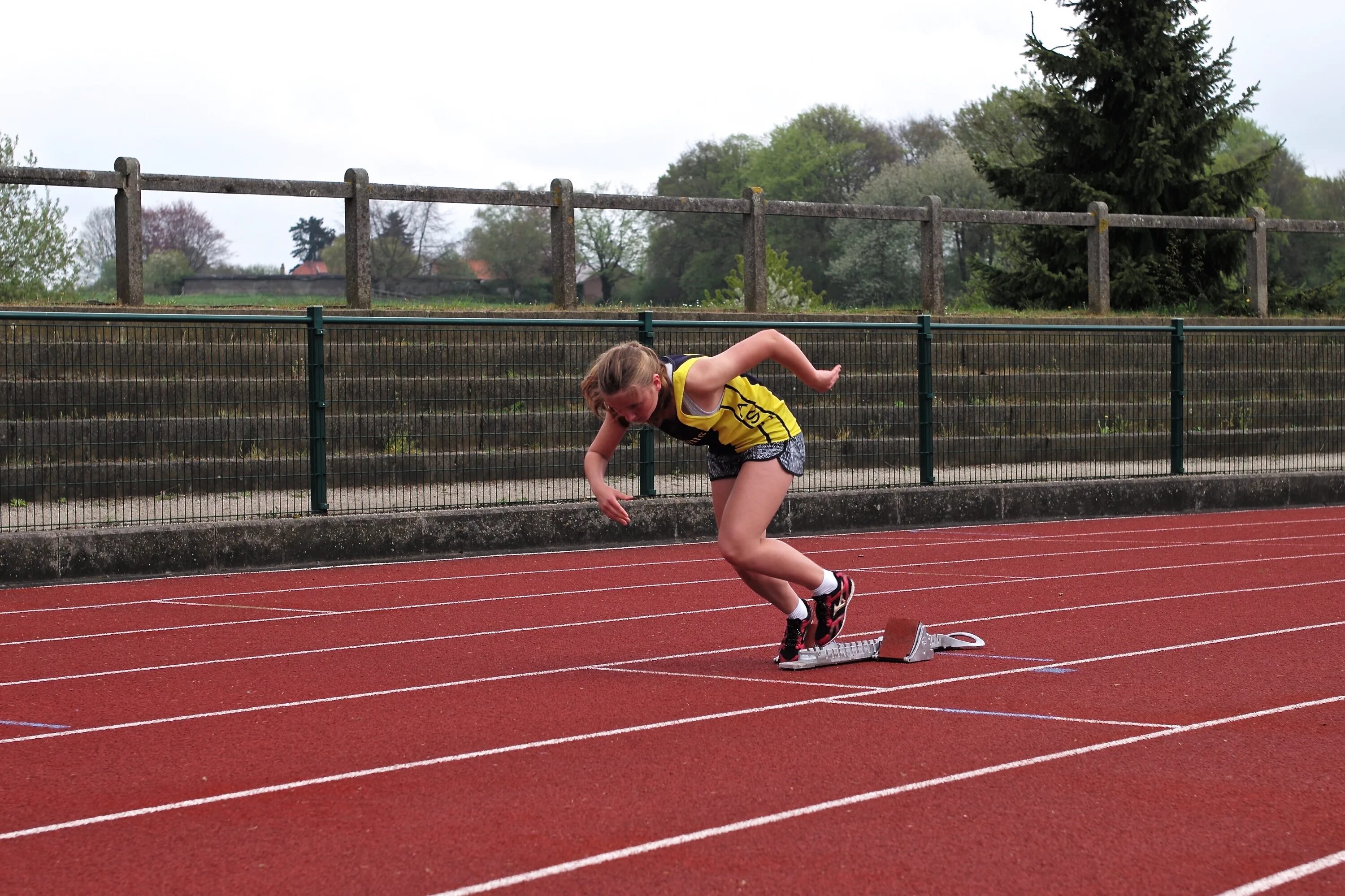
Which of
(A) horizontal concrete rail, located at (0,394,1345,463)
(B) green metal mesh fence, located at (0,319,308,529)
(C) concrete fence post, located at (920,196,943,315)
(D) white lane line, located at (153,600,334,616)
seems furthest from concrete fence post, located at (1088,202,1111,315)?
(D) white lane line, located at (153,600,334,616)

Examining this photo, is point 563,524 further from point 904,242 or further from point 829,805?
point 904,242

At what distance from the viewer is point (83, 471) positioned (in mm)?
11156

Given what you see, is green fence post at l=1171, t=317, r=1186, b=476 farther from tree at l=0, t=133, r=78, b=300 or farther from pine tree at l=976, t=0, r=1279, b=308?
tree at l=0, t=133, r=78, b=300

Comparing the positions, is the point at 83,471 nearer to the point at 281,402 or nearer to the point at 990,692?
the point at 281,402

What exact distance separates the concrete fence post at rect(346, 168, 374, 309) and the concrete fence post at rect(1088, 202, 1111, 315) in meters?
10.1

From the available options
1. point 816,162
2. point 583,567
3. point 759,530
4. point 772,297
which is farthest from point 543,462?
point 816,162

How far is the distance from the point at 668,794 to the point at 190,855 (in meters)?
1.40

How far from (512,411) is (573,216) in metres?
5.06

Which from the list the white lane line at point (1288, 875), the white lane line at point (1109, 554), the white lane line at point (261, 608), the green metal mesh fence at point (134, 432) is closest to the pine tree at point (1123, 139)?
the white lane line at point (1109, 554)

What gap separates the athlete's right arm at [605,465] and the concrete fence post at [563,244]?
1068 cm

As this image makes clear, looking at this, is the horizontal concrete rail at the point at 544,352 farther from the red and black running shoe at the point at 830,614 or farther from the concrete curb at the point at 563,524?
the red and black running shoe at the point at 830,614

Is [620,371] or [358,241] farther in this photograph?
[358,241]

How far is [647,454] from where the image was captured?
13234mm

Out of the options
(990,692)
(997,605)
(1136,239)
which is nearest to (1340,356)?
(1136,239)
